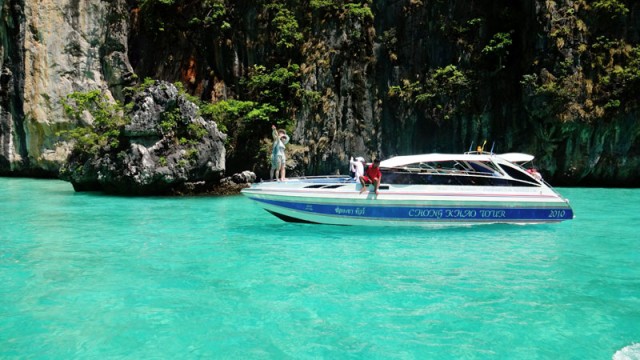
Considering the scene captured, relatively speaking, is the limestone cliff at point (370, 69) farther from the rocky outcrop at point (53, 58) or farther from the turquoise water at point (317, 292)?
the turquoise water at point (317, 292)

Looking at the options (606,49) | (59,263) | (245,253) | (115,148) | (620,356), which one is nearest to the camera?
(620,356)

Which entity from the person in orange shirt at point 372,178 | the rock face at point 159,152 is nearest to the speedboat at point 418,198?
the person in orange shirt at point 372,178

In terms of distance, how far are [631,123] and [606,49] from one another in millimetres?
4244

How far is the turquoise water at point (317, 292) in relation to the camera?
17.6ft

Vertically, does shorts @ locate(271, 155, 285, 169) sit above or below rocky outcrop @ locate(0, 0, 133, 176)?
below

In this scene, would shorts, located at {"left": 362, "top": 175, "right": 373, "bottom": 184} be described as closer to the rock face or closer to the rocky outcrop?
the rock face

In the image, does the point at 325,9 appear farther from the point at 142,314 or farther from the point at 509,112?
the point at 142,314

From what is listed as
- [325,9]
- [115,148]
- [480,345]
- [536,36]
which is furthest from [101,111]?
[536,36]

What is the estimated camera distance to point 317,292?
23.6 ft

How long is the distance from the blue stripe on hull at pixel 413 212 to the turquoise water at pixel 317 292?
1.32ft

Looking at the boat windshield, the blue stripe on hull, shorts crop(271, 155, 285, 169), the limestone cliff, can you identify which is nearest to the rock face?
the limestone cliff

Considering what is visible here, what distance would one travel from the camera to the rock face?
20016 millimetres

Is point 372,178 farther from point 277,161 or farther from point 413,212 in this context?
point 277,161

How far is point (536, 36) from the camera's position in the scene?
26984 millimetres
